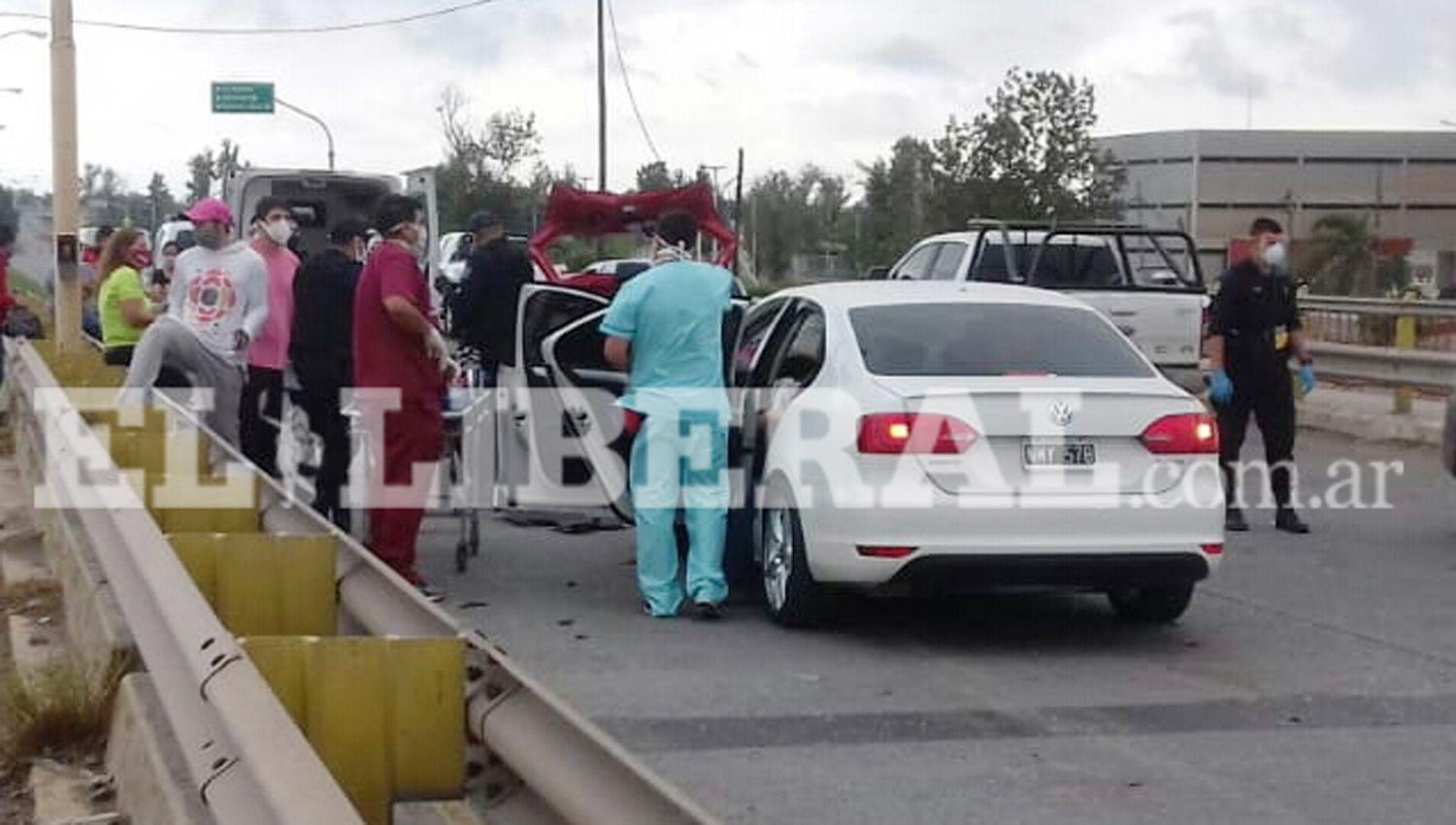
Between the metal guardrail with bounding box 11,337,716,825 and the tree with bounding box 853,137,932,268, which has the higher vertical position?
the tree with bounding box 853,137,932,268

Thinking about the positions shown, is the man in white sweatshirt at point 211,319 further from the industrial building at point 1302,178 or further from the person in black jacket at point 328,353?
the industrial building at point 1302,178

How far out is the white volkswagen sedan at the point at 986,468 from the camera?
27.0 feet

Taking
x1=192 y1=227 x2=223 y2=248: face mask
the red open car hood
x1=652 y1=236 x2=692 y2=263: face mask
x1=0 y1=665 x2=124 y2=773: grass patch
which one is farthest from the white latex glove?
the red open car hood

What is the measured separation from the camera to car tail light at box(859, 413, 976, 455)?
8219mm

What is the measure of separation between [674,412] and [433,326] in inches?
49.8

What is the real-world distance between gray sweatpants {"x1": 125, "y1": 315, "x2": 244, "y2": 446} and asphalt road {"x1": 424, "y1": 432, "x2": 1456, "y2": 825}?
172 cm

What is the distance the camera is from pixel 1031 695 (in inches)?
305

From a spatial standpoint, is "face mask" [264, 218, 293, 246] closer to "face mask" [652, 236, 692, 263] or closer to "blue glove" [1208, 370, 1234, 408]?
"face mask" [652, 236, 692, 263]

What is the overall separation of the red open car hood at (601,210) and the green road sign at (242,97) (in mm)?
36177

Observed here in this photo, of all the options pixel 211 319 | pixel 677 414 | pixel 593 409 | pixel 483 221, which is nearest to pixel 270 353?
pixel 211 319

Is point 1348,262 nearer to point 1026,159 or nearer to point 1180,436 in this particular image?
point 1026,159

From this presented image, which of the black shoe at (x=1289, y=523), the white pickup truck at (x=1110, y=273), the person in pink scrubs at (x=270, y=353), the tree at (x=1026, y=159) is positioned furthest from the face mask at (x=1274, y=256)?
the tree at (x=1026, y=159)

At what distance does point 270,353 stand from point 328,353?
110 cm

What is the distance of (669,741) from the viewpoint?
696 centimetres
